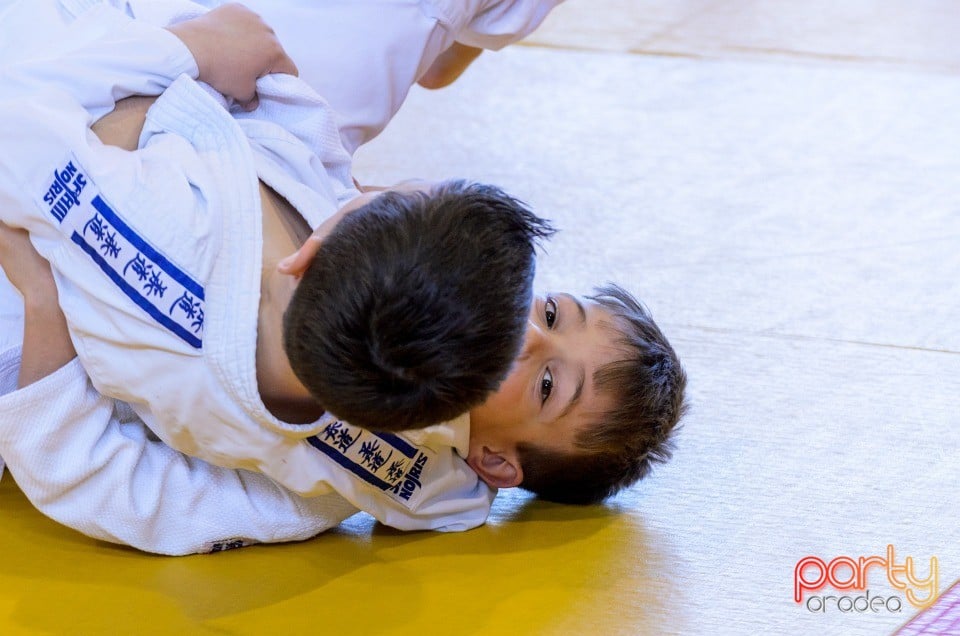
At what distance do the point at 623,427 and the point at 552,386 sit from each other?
107 millimetres

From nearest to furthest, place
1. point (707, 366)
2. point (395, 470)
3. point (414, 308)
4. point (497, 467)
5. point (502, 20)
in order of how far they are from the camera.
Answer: point (414, 308), point (395, 470), point (497, 467), point (707, 366), point (502, 20)

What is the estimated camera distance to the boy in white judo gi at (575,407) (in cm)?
139

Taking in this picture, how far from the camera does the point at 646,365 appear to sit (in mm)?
1436

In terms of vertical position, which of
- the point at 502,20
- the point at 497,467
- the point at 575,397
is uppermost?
the point at 502,20

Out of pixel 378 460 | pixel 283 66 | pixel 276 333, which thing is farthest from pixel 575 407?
pixel 283 66

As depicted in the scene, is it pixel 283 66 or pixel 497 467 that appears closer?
pixel 497 467

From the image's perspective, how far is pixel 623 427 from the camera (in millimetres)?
1430

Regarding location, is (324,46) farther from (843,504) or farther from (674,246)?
(843,504)

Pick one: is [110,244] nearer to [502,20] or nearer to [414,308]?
[414,308]

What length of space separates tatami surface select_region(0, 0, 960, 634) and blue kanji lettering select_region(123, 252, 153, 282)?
1.12 ft

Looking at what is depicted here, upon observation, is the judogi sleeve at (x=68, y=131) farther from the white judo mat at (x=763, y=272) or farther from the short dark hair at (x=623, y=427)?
the white judo mat at (x=763, y=272)

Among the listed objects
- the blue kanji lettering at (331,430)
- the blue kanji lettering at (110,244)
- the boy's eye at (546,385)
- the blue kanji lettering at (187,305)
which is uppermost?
the blue kanji lettering at (110,244)

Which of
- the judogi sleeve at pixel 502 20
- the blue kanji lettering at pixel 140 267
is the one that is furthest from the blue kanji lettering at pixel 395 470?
the judogi sleeve at pixel 502 20

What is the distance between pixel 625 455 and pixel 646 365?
0.11 m
